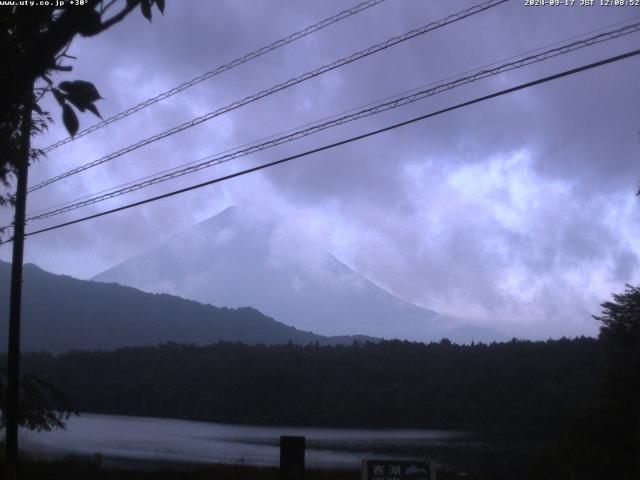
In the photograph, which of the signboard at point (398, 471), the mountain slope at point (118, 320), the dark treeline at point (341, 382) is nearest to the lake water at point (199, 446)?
the dark treeline at point (341, 382)

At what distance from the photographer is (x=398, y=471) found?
9.39 metres

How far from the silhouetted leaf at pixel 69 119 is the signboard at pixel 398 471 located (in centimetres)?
643

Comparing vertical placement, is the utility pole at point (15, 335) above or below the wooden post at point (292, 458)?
above

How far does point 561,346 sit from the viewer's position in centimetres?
5550

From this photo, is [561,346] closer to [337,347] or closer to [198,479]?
[337,347]

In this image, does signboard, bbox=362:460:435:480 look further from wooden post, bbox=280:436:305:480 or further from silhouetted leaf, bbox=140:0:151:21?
silhouetted leaf, bbox=140:0:151:21

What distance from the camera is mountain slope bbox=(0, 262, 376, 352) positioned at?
110250 mm

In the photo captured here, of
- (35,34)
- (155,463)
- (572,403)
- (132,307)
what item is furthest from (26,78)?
(132,307)

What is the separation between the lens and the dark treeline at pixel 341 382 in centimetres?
5206

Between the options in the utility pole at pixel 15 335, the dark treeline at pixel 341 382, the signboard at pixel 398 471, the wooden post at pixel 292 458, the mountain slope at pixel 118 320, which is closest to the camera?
the signboard at pixel 398 471

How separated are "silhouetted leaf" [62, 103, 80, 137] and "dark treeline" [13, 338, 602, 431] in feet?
143

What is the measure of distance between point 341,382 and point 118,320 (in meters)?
70.7

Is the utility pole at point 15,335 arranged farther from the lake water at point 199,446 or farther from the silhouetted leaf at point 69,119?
the lake water at point 199,446

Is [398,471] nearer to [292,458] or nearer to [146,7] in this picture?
[292,458]
